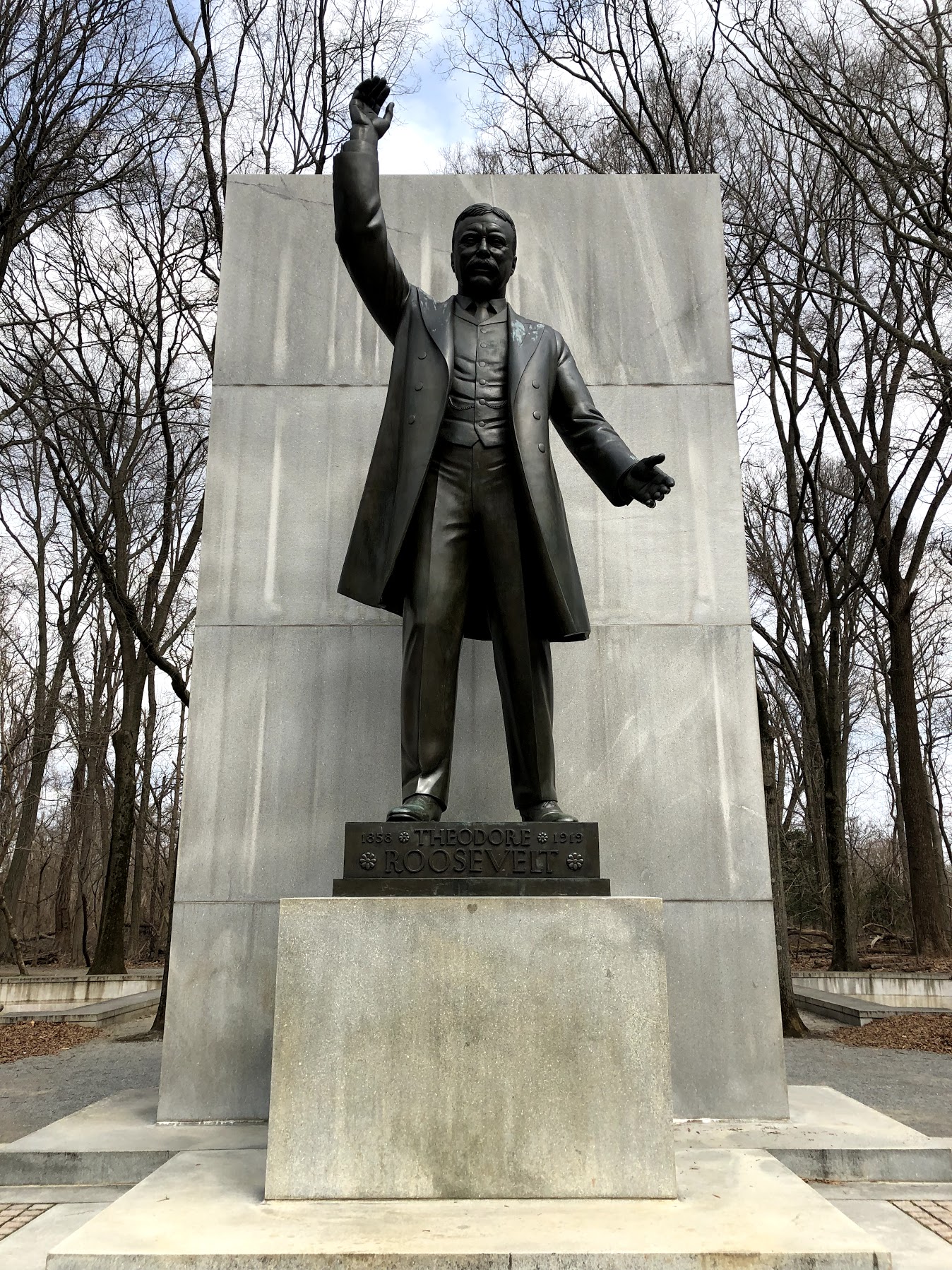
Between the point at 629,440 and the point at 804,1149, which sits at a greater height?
the point at 629,440

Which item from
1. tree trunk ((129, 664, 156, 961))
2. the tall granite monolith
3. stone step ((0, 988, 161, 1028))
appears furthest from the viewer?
tree trunk ((129, 664, 156, 961))

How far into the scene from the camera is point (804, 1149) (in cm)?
477

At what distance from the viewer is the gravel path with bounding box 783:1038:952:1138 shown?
7.56 m

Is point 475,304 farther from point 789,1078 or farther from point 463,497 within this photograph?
point 789,1078

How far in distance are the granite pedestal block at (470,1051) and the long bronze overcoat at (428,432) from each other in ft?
4.73

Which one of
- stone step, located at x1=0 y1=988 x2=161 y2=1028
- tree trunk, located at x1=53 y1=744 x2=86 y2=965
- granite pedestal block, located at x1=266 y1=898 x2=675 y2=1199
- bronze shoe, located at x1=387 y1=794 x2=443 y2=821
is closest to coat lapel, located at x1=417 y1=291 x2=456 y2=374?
bronze shoe, located at x1=387 y1=794 x2=443 y2=821

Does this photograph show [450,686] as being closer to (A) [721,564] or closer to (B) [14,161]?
(A) [721,564]

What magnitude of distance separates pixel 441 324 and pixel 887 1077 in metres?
8.10

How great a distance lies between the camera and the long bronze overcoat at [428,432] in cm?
452

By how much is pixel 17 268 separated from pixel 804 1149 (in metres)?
15.2

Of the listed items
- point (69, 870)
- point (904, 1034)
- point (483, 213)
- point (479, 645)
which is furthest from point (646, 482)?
point (69, 870)

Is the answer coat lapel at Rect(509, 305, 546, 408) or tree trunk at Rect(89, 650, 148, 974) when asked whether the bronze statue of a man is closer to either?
coat lapel at Rect(509, 305, 546, 408)

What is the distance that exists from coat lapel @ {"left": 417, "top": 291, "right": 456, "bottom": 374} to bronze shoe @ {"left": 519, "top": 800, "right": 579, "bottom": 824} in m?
1.97

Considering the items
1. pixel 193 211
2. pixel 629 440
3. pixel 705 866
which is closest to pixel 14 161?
pixel 193 211
